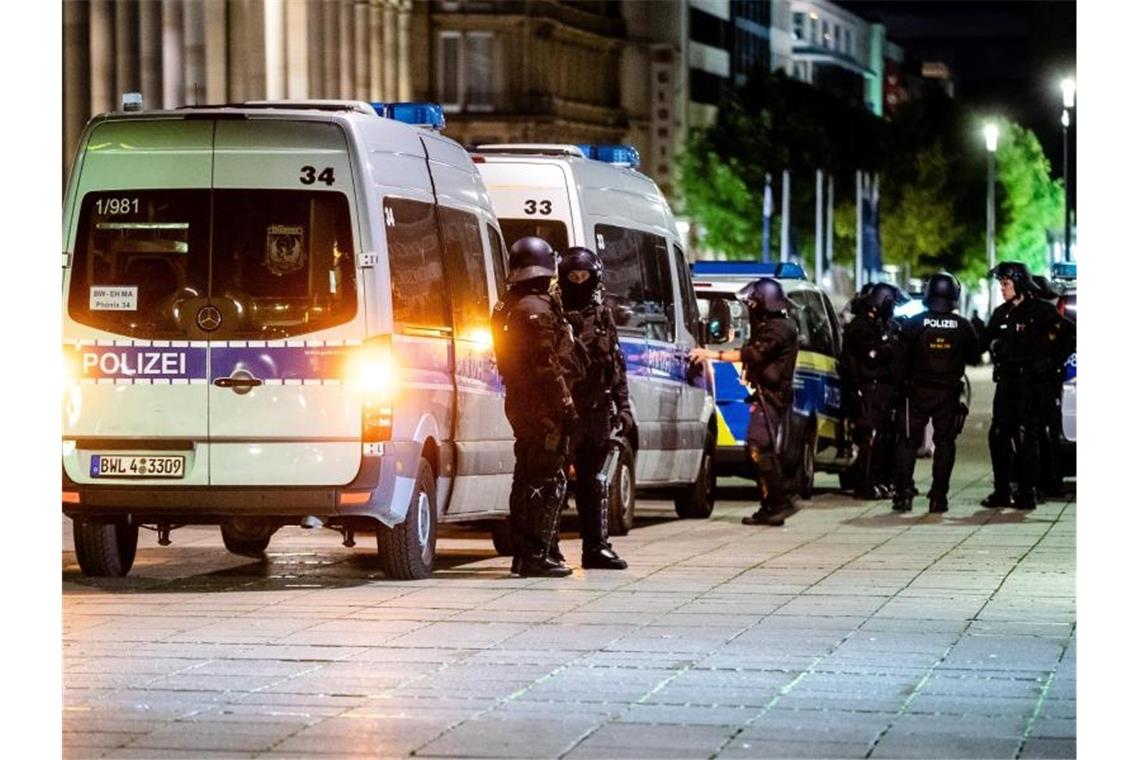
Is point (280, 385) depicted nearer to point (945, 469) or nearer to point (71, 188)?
point (71, 188)

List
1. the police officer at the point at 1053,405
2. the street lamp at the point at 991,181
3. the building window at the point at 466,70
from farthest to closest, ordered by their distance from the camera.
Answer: the building window at the point at 466,70
the street lamp at the point at 991,181
the police officer at the point at 1053,405

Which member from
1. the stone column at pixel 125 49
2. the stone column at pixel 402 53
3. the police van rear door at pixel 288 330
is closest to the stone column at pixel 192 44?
the stone column at pixel 125 49

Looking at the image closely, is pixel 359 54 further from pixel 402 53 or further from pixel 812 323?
pixel 812 323

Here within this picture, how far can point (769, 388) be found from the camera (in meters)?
20.9

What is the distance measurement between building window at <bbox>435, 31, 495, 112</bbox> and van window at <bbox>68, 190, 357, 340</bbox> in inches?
3338

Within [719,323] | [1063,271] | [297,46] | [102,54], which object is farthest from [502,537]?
[297,46]

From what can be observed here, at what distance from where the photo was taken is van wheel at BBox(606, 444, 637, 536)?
1941 centimetres

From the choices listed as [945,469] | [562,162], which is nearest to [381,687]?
[562,162]

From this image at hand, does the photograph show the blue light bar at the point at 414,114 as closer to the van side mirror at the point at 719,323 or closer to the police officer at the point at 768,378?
the police officer at the point at 768,378

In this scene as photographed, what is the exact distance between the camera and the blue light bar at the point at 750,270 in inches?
1011

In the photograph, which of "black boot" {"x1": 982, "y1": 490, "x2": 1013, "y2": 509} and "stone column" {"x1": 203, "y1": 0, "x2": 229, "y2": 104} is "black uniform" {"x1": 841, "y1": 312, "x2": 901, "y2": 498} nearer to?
"black boot" {"x1": 982, "y1": 490, "x2": 1013, "y2": 509}

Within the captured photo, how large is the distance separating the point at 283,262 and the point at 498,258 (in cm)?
290

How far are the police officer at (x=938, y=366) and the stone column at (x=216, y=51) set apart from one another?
26.3 metres
